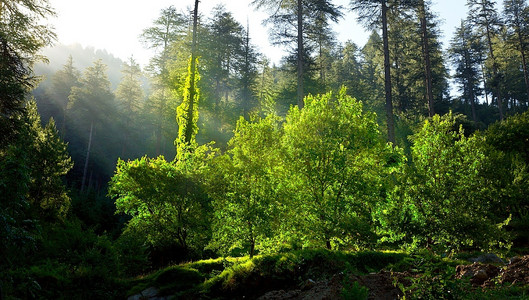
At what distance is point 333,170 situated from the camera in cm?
1115

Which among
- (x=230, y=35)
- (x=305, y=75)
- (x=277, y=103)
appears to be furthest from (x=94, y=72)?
(x=305, y=75)

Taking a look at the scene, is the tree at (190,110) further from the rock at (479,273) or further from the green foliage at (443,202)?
the rock at (479,273)

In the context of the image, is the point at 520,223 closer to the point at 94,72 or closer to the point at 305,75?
the point at 305,75

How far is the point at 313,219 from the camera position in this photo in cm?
1079

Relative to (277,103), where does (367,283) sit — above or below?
below

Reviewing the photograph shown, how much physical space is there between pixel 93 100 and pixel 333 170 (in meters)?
37.2

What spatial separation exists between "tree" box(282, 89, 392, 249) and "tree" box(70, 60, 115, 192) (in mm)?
32868

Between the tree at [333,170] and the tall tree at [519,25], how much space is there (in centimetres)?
3204

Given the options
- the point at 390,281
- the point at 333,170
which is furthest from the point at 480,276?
the point at 333,170

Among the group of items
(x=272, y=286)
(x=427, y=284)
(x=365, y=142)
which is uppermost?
(x=365, y=142)

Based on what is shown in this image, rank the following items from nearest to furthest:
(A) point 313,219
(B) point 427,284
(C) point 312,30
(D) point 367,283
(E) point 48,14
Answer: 1. (B) point 427,284
2. (D) point 367,283
3. (A) point 313,219
4. (E) point 48,14
5. (C) point 312,30

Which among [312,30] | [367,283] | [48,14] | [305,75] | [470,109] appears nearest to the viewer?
[367,283]

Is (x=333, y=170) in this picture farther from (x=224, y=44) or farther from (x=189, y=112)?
(x=224, y=44)

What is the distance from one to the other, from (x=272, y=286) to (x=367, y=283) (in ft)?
10.7
